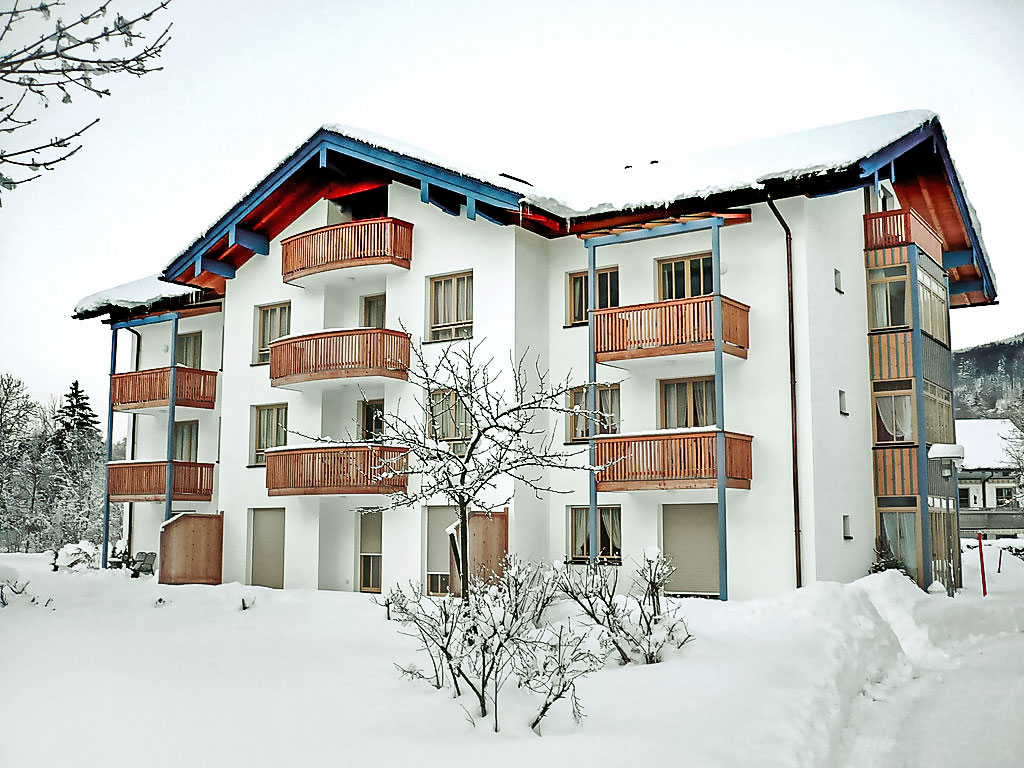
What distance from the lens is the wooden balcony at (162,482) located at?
2353 centimetres

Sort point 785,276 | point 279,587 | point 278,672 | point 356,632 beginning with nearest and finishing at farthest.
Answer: point 278,672
point 356,632
point 785,276
point 279,587

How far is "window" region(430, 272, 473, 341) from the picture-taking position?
20.5m

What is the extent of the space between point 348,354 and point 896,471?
10.5m

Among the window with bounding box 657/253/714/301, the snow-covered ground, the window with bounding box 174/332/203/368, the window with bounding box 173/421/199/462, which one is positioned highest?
the window with bounding box 657/253/714/301

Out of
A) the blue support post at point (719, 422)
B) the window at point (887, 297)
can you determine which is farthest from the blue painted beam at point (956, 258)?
the blue support post at point (719, 422)

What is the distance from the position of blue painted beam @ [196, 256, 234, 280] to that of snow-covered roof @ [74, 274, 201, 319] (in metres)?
1.46

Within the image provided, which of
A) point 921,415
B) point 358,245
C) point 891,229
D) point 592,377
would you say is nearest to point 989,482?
point 921,415

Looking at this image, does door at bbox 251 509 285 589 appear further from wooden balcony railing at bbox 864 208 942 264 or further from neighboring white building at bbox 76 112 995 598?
wooden balcony railing at bbox 864 208 942 264

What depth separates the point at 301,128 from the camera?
21.0 meters

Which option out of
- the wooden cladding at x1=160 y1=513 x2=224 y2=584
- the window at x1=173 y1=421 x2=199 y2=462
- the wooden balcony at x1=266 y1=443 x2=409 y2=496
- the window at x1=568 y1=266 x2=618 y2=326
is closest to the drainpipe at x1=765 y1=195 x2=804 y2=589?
the window at x1=568 y1=266 x2=618 y2=326

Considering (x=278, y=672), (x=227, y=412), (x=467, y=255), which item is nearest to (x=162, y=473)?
(x=227, y=412)

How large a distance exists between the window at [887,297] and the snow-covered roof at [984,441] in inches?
1019

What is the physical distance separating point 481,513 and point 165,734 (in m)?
10.5

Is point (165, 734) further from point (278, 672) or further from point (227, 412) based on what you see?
point (227, 412)
